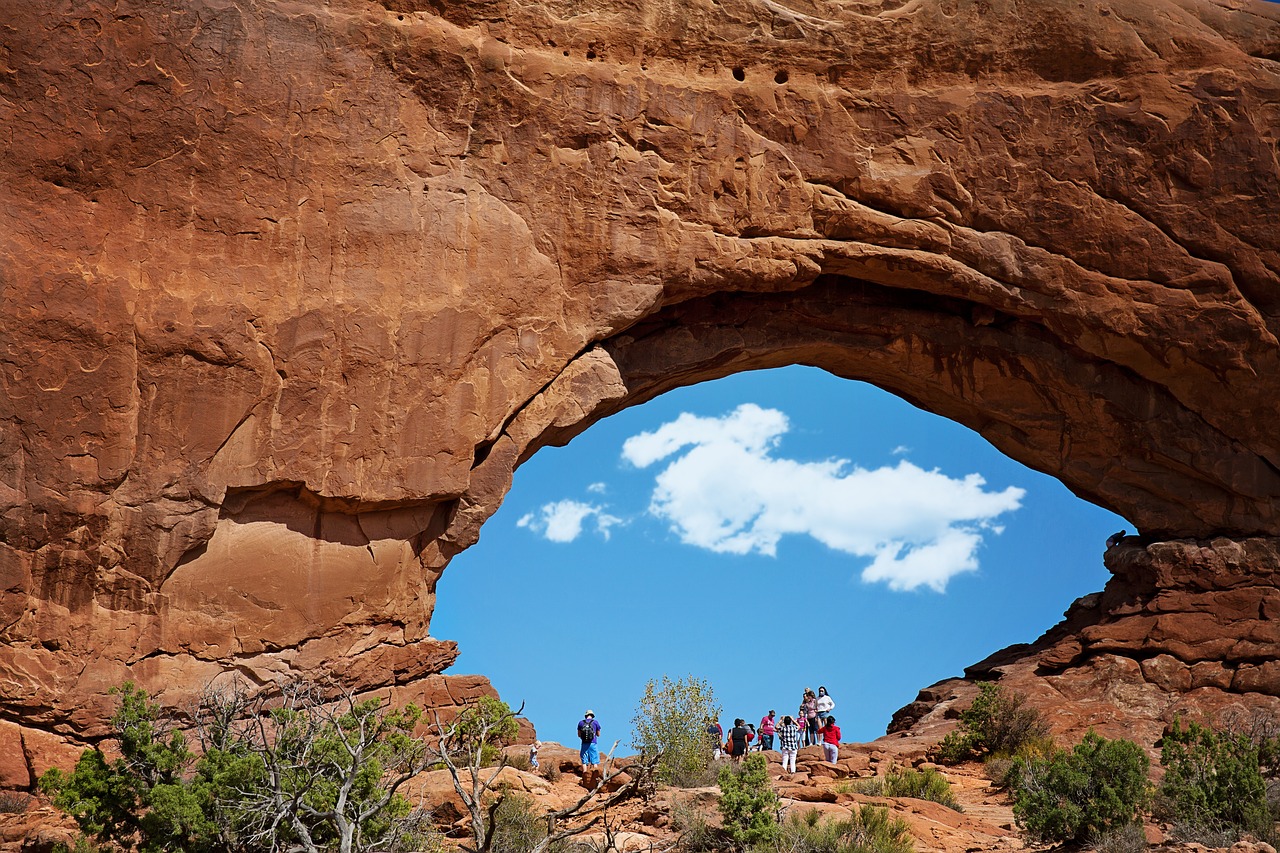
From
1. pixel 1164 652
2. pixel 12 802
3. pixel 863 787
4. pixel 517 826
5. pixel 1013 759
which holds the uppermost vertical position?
pixel 1164 652

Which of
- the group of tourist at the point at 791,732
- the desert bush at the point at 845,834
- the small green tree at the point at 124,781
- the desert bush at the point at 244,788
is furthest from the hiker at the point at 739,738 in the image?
the small green tree at the point at 124,781

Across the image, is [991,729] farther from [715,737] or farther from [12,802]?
[12,802]

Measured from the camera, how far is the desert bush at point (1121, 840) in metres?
11.7

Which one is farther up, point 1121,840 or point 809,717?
point 809,717

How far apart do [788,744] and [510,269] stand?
7.06 meters

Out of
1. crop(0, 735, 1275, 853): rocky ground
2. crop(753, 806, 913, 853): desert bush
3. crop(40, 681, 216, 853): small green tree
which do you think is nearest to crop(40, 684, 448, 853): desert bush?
crop(40, 681, 216, 853): small green tree

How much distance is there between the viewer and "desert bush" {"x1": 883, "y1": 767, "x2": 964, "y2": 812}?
14579mm

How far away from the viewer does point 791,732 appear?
683 inches

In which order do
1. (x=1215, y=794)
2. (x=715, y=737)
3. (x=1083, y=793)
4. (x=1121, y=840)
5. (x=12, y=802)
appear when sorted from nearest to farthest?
(x=1121, y=840)
(x=1083, y=793)
(x=1215, y=794)
(x=12, y=802)
(x=715, y=737)

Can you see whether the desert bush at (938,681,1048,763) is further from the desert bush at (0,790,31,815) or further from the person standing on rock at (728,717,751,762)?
the desert bush at (0,790,31,815)

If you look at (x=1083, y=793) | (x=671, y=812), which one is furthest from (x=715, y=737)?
(x=1083, y=793)

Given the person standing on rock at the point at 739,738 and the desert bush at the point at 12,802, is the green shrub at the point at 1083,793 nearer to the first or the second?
the person standing on rock at the point at 739,738

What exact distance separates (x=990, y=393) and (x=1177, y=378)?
2599mm

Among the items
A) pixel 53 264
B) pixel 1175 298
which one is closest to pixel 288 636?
pixel 53 264
